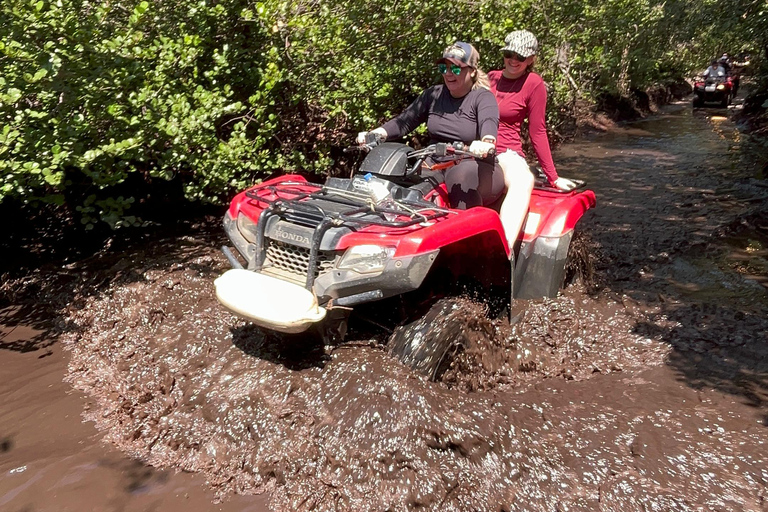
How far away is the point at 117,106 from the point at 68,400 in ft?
6.44

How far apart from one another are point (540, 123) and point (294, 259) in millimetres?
2441

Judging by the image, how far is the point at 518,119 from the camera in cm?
464

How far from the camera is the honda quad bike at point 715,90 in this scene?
66.4 feet

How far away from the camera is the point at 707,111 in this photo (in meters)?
20.2

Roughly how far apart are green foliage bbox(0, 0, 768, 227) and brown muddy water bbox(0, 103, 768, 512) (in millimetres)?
977

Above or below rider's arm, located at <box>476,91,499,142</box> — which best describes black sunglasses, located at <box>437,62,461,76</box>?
above

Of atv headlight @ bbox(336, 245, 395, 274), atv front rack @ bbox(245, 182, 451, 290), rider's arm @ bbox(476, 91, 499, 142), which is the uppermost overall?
rider's arm @ bbox(476, 91, 499, 142)

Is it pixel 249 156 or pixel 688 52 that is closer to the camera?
pixel 249 156

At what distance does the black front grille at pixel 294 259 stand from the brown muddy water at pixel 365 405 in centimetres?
52

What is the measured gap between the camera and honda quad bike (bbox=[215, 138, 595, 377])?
113 inches

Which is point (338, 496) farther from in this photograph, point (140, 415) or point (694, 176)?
point (694, 176)

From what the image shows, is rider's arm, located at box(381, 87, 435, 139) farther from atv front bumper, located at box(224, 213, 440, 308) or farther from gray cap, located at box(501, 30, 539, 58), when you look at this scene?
atv front bumper, located at box(224, 213, 440, 308)

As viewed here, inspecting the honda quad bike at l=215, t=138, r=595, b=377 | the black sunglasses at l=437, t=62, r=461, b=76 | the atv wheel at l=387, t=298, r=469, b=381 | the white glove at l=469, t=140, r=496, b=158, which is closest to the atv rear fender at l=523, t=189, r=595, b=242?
the honda quad bike at l=215, t=138, r=595, b=377

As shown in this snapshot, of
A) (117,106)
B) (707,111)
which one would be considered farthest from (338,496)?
(707,111)
